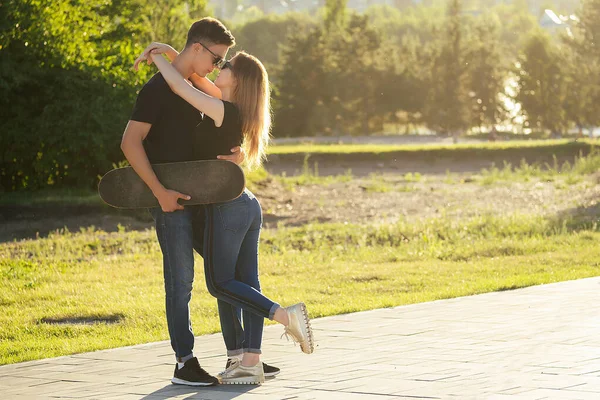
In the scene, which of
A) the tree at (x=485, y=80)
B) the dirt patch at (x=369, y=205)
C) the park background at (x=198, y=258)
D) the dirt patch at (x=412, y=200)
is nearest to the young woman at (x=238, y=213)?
the park background at (x=198, y=258)

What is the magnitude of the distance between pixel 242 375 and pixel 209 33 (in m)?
1.93

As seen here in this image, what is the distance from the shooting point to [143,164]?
6.38m

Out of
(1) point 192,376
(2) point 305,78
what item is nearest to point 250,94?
(1) point 192,376

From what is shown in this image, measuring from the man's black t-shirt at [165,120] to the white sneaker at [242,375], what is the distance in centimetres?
122

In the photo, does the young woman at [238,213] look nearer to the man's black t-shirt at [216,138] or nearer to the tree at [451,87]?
the man's black t-shirt at [216,138]

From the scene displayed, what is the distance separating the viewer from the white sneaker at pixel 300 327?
258 inches

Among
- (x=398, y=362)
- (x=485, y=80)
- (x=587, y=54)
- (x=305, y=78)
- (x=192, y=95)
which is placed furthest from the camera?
(x=485, y=80)

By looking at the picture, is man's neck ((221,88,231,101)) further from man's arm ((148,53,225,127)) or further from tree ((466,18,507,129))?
tree ((466,18,507,129))

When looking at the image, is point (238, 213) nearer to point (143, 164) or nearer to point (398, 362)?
point (143, 164)

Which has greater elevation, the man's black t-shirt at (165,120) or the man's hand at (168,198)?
the man's black t-shirt at (165,120)

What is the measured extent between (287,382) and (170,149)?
1.47 metres

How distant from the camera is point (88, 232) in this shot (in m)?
19.3

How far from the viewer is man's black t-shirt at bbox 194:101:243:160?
6461 mm

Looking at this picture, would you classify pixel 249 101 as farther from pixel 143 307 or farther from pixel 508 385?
pixel 143 307
